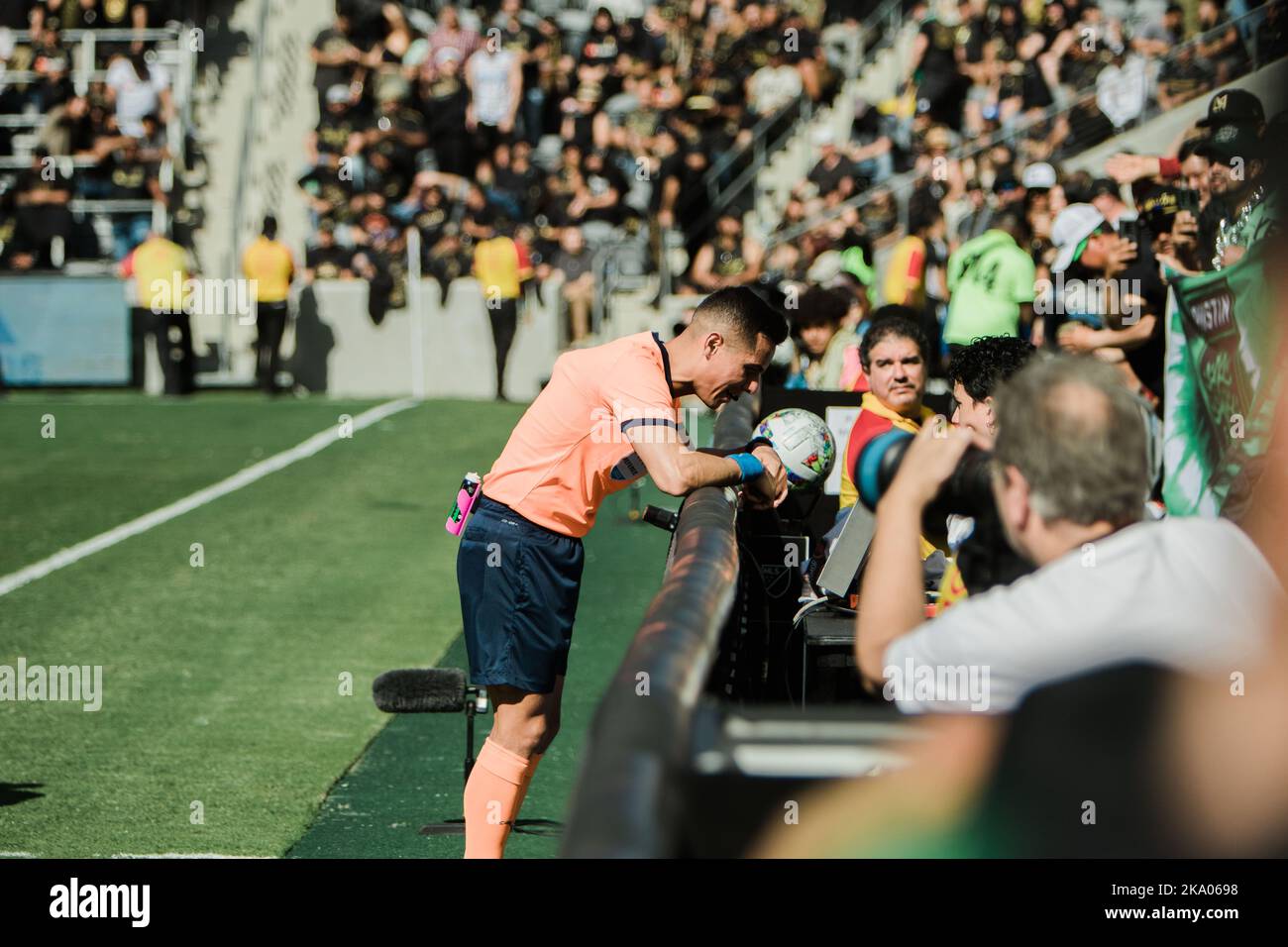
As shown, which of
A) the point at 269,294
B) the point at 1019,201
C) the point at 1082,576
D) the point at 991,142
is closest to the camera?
the point at 1082,576

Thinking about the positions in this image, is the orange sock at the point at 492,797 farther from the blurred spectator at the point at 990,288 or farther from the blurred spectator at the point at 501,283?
the blurred spectator at the point at 501,283

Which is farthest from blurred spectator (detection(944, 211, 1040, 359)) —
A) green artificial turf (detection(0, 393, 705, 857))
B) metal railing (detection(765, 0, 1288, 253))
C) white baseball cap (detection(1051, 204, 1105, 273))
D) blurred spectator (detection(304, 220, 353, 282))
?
blurred spectator (detection(304, 220, 353, 282))

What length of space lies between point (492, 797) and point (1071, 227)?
5.66 meters

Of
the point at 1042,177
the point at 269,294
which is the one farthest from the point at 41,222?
the point at 1042,177

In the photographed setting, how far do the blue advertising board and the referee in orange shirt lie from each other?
17.4 meters

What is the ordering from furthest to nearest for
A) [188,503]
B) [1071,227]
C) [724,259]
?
[724,259] → [188,503] → [1071,227]

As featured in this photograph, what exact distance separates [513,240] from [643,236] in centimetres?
276

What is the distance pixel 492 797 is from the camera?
5293 millimetres

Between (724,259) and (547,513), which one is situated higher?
(724,259)

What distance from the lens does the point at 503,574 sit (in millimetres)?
5238

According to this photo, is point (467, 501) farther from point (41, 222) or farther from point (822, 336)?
point (41, 222)
